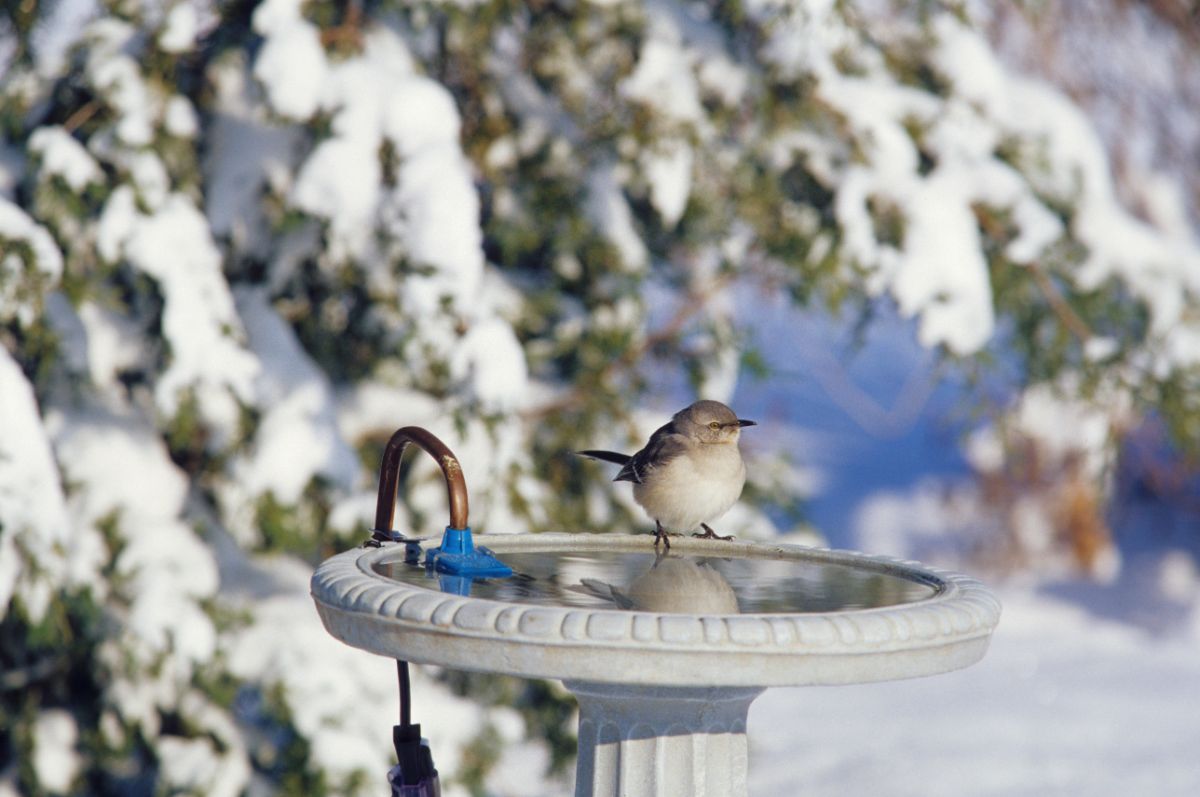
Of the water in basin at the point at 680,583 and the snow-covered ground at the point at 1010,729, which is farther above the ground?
the snow-covered ground at the point at 1010,729

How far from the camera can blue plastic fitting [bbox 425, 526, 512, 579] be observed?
8.63 feet

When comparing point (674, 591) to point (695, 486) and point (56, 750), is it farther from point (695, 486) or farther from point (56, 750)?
point (56, 750)

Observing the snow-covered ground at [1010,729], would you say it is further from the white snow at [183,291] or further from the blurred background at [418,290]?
the white snow at [183,291]

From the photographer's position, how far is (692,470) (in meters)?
2.98

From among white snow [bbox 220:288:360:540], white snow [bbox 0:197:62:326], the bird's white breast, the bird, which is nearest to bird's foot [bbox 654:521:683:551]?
the bird

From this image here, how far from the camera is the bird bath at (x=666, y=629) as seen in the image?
2.06m

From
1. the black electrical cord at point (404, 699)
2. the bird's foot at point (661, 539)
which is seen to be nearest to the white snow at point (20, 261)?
the black electrical cord at point (404, 699)

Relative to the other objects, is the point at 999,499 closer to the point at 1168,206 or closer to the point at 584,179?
the point at 1168,206

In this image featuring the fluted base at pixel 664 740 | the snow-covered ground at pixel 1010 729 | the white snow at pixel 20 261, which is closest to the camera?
the fluted base at pixel 664 740

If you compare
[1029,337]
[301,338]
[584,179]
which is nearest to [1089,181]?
[1029,337]

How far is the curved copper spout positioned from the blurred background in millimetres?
873

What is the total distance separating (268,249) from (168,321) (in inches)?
28.2

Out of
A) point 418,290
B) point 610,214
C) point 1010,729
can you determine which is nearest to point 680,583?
point 418,290

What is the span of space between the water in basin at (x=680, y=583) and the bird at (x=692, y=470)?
117 mm
